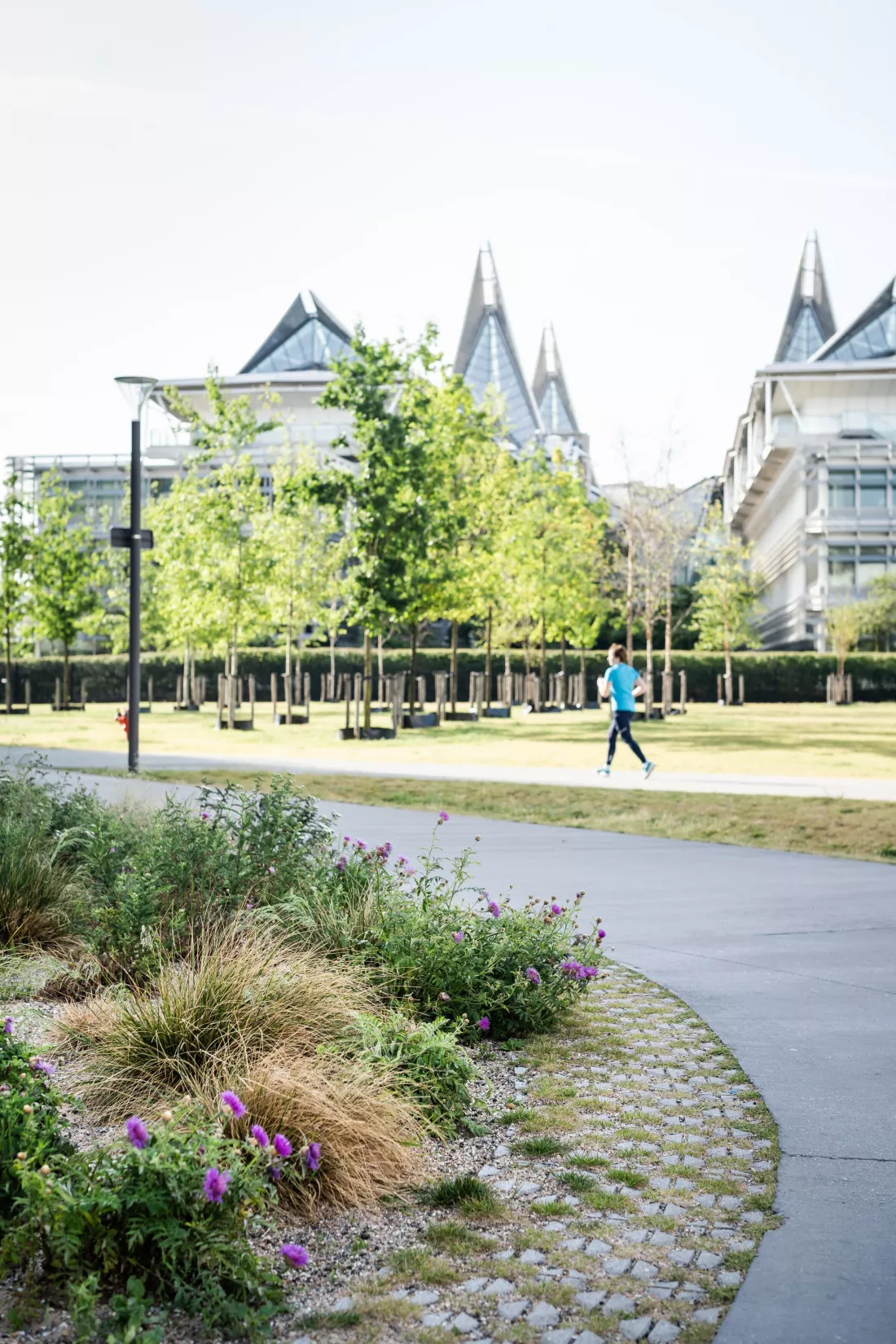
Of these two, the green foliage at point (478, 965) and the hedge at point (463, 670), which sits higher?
the hedge at point (463, 670)

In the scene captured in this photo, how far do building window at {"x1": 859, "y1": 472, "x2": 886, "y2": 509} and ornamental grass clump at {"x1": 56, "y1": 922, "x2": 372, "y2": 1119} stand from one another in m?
62.3

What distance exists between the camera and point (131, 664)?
54.5 feet

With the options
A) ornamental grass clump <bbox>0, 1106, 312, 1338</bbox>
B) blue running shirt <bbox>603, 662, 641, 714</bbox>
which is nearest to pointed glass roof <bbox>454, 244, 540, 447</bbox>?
blue running shirt <bbox>603, 662, 641, 714</bbox>

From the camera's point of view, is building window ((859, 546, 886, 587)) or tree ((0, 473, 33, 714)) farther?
building window ((859, 546, 886, 587))

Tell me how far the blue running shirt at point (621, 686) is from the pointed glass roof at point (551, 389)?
10870 cm

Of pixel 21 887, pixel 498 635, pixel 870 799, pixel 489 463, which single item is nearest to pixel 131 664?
pixel 870 799

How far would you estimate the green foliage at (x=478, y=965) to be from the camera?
5277mm

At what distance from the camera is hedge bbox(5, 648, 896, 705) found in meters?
51.9

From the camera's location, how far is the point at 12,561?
39844mm

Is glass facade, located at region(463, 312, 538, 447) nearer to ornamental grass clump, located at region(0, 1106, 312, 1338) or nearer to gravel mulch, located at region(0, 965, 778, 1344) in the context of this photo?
gravel mulch, located at region(0, 965, 778, 1344)

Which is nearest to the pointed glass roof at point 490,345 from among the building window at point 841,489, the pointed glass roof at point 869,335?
the pointed glass roof at point 869,335

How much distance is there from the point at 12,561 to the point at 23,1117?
38.6 metres

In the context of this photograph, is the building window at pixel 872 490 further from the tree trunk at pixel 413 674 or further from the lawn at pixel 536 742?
the tree trunk at pixel 413 674

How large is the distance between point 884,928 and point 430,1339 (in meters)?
5.28
